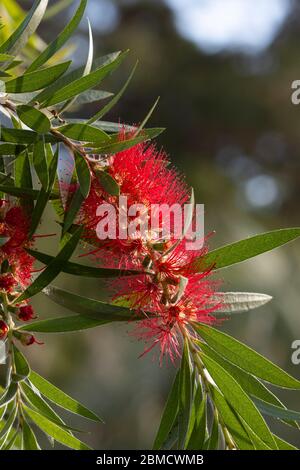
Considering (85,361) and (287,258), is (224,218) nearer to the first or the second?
(287,258)

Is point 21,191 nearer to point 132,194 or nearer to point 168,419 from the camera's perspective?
point 132,194

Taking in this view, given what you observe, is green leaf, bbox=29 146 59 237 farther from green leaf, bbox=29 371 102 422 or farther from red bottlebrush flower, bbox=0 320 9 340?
green leaf, bbox=29 371 102 422

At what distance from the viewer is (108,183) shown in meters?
0.98

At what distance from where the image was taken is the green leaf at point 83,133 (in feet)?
3.26

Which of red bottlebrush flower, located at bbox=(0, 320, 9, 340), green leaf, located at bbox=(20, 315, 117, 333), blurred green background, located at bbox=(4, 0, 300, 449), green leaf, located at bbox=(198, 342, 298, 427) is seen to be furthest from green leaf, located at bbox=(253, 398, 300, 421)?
blurred green background, located at bbox=(4, 0, 300, 449)

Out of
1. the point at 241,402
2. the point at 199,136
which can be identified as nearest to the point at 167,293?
the point at 241,402

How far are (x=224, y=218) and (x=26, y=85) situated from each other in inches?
214

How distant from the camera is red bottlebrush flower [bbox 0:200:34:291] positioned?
0.98 meters

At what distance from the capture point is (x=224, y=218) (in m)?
6.40

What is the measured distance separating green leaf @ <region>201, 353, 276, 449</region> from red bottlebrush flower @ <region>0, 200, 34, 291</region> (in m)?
0.27

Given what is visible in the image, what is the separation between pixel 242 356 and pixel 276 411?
0.08 meters

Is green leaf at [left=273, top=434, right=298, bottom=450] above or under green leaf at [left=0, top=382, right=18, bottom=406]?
under

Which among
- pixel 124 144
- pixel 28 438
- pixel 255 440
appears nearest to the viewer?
pixel 124 144

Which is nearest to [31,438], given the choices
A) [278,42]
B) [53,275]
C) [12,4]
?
[53,275]
